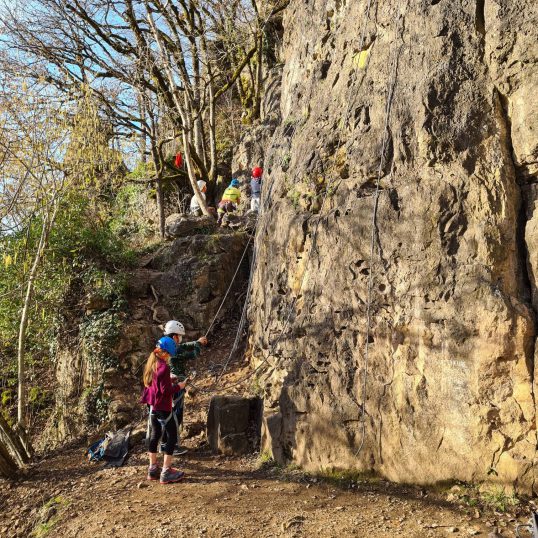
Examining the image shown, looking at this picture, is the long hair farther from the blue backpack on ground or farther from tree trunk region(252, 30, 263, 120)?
tree trunk region(252, 30, 263, 120)

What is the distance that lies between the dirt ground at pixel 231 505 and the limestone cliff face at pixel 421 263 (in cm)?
27

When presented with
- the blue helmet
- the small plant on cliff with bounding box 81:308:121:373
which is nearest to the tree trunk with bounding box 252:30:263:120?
the small plant on cliff with bounding box 81:308:121:373

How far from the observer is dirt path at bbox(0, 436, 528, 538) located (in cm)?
474

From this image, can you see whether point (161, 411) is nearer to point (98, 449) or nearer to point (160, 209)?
point (98, 449)

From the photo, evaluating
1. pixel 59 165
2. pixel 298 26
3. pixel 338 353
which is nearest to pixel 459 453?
pixel 338 353

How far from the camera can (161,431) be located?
19.9ft

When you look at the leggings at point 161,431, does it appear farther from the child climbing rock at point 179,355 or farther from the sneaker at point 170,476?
the child climbing rock at point 179,355

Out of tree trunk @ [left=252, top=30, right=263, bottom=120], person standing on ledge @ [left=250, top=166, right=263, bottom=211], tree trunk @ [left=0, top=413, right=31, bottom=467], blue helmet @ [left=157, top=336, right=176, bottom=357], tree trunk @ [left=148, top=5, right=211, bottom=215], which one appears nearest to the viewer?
blue helmet @ [left=157, top=336, right=176, bottom=357]

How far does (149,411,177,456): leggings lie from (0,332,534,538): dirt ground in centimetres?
45

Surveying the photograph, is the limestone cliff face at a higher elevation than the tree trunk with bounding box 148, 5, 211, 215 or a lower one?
lower

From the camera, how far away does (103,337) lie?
916cm

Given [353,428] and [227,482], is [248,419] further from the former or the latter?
[353,428]

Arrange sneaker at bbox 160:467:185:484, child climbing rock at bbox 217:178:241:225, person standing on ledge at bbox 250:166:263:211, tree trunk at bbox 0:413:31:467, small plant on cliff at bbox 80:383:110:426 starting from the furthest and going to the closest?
person standing on ledge at bbox 250:166:263:211
child climbing rock at bbox 217:178:241:225
small plant on cliff at bbox 80:383:110:426
tree trunk at bbox 0:413:31:467
sneaker at bbox 160:467:185:484

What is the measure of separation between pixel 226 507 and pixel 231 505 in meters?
0.07
